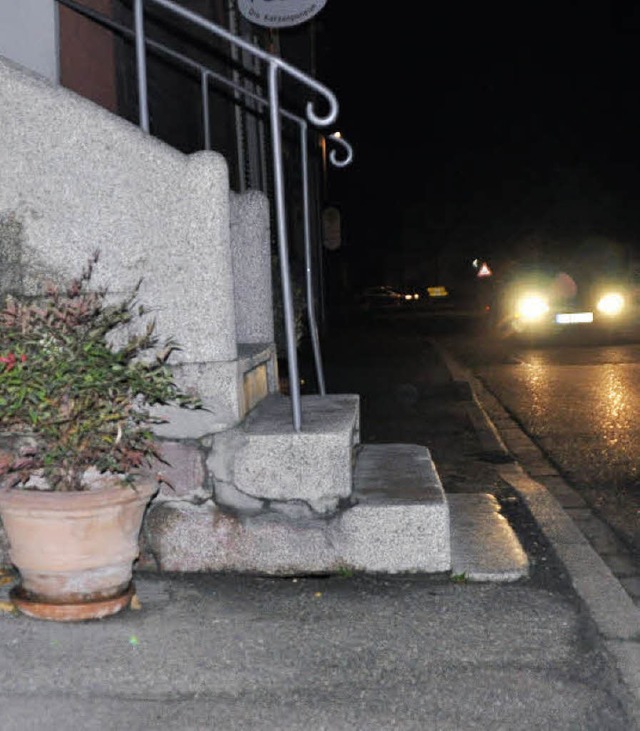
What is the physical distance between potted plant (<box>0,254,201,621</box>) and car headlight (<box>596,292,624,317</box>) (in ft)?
51.4

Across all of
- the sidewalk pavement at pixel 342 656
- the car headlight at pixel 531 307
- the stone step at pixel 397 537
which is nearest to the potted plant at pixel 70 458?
the sidewalk pavement at pixel 342 656

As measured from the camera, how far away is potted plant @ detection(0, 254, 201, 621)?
398 centimetres

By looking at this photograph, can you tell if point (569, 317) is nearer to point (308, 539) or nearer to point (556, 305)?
point (556, 305)

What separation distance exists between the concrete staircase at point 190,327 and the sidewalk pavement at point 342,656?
16 centimetres

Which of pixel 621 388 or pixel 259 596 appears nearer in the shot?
pixel 259 596

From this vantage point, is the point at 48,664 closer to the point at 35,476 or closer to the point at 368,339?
the point at 35,476

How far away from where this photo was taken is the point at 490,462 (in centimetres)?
820

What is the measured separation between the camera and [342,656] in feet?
12.3

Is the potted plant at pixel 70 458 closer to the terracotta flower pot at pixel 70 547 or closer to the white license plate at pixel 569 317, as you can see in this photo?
the terracotta flower pot at pixel 70 547

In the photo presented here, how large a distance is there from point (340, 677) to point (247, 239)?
3.22 m

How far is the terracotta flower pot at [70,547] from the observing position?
3.99 metres

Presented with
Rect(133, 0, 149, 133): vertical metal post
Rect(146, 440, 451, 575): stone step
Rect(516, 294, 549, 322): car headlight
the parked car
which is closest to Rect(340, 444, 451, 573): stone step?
Rect(146, 440, 451, 575): stone step

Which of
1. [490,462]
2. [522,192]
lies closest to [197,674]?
[490,462]

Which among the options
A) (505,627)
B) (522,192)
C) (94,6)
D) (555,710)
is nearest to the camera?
(555,710)
